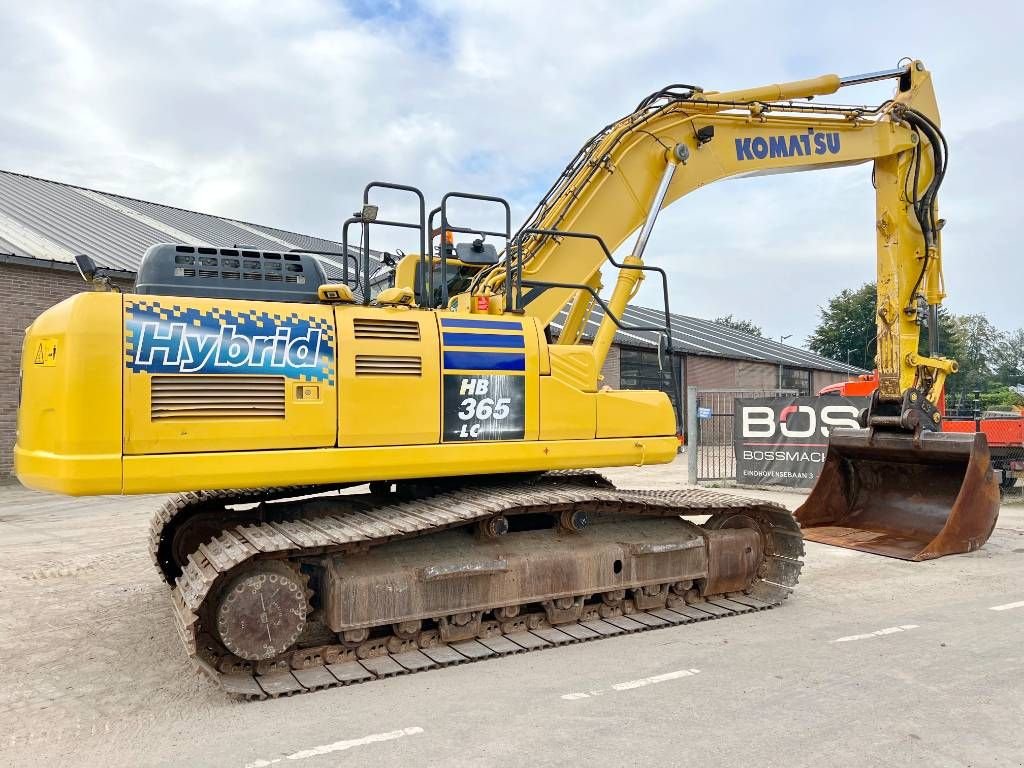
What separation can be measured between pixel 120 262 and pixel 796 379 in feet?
99.2

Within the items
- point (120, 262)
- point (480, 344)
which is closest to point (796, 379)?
point (120, 262)

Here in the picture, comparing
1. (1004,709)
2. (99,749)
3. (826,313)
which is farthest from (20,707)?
(826,313)

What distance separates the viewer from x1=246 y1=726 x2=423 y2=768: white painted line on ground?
3.55 metres

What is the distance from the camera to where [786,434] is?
1370 centimetres

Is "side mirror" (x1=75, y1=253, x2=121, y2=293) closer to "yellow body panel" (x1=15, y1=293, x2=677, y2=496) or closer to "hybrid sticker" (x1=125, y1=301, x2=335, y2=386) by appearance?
"yellow body panel" (x1=15, y1=293, x2=677, y2=496)

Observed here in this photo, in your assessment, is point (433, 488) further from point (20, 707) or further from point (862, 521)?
point (862, 521)

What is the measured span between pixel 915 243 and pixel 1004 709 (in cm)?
578

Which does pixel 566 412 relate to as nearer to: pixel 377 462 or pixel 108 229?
pixel 377 462

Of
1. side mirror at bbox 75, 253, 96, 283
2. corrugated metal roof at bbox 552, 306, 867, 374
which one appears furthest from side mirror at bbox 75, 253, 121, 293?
corrugated metal roof at bbox 552, 306, 867, 374

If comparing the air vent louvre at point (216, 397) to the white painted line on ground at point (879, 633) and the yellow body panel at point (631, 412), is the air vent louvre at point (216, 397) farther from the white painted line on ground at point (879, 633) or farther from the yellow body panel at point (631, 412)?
the white painted line on ground at point (879, 633)

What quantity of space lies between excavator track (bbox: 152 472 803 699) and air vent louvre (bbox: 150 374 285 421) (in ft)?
2.46

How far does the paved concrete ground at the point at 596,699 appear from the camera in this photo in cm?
362

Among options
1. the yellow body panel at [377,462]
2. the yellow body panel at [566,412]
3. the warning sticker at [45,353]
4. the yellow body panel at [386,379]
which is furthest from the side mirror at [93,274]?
the yellow body panel at [566,412]

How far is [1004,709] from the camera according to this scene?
405cm
